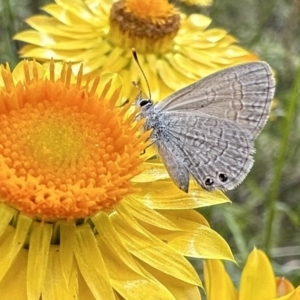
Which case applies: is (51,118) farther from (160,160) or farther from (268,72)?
(268,72)

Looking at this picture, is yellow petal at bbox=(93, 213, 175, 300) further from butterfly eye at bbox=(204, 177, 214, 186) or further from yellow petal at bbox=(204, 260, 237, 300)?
butterfly eye at bbox=(204, 177, 214, 186)

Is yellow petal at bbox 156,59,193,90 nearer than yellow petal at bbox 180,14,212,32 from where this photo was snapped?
Yes

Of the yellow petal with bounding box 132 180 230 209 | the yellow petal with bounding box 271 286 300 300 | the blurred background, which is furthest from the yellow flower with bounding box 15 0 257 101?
the yellow petal with bounding box 271 286 300 300

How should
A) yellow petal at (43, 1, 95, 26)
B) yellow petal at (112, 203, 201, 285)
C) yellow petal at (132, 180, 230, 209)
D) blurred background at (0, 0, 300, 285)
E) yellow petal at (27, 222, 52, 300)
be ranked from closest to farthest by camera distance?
1. yellow petal at (27, 222, 52, 300)
2. yellow petal at (112, 203, 201, 285)
3. yellow petal at (132, 180, 230, 209)
4. yellow petal at (43, 1, 95, 26)
5. blurred background at (0, 0, 300, 285)

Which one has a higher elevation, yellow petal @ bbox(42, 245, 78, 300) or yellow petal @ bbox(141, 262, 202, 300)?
yellow petal @ bbox(42, 245, 78, 300)

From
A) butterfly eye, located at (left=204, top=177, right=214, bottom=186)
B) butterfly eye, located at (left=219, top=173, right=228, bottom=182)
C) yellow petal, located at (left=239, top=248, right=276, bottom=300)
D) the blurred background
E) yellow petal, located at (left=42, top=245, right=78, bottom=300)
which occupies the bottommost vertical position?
the blurred background

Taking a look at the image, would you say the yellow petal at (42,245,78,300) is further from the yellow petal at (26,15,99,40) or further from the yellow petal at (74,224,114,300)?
the yellow petal at (26,15,99,40)

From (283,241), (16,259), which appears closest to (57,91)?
(16,259)

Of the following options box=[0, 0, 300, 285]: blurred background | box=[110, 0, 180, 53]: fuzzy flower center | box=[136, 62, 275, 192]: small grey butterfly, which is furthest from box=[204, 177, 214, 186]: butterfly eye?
box=[0, 0, 300, 285]: blurred background

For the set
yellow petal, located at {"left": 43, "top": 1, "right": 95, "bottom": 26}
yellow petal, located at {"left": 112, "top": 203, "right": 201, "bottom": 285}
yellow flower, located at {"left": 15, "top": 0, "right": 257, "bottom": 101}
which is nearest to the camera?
yellow petal, located at {"left": 112, "top": 203, "right": 201, "bottom": 285}
